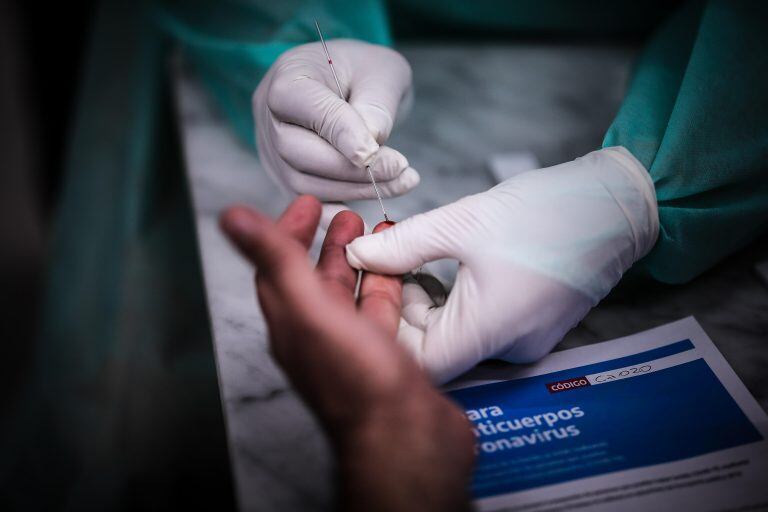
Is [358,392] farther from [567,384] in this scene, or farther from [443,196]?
[443,196]

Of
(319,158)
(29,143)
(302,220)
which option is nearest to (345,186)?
(319,158)

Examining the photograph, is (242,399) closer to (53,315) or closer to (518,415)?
(518,415)

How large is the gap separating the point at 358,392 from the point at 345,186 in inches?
12.6

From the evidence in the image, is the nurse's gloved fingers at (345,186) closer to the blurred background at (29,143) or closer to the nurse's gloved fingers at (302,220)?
the nurse's gloved fingers at (302,220)

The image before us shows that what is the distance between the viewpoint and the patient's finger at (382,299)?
529 millimetres

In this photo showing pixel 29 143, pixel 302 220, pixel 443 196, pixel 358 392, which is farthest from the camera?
pixel 29 143

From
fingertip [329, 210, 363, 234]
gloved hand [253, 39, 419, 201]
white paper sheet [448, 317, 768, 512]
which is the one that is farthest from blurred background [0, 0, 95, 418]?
white paper sheet [448, 317, 768, 512]

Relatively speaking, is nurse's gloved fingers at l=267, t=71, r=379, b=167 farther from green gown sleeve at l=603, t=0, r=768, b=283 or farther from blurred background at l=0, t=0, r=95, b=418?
blurred background at l=0, t=0, r=95, b=418

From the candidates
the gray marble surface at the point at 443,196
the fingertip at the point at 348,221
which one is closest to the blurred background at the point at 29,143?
the gray marble surface at the point at 443,196

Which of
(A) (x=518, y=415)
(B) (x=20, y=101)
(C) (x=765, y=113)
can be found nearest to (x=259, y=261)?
(A) (x=518, y=415)

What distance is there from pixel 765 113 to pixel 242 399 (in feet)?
2.02

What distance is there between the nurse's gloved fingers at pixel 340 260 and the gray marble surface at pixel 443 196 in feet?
0.40

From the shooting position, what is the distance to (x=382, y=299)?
21.6 inches

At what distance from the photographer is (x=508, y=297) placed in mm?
520
